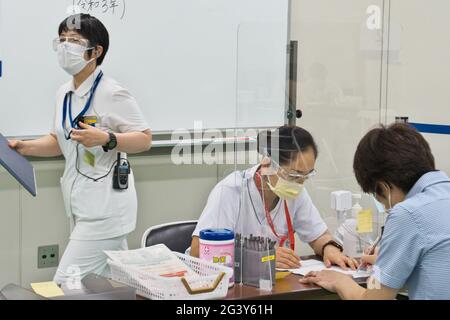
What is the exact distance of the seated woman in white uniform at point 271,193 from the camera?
226cm

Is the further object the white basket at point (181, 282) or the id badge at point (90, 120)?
the id badge at point (90, 120)

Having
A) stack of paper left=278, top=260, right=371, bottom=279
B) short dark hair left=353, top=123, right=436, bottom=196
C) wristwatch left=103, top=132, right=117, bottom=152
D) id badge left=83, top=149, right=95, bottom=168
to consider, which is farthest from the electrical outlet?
short dark hair left=353, top=123, right=436, bottom=196

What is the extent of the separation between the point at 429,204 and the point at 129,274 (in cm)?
84

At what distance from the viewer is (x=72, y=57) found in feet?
9.86

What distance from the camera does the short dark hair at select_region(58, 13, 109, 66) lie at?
119 inches

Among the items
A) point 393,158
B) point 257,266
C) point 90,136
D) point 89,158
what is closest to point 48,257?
point 89,158

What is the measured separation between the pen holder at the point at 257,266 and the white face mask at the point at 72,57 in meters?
1.39

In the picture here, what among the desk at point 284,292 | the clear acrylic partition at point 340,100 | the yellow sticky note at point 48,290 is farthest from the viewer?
the clear acrylic partition at point 340,100

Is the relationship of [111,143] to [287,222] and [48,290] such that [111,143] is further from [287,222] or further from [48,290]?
[48,290]

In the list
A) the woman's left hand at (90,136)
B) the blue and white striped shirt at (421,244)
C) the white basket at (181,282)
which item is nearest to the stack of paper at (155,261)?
the white basket at (181,282)

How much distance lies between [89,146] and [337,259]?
120 cm

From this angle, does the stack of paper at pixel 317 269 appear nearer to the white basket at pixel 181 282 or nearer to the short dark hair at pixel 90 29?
the white basket at pixel 181 282

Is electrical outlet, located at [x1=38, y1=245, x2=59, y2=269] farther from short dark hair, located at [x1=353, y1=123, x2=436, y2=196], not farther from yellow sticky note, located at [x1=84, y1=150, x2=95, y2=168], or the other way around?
short dark hair, located at [x1=353, y1=123, x2=436, y2=196]
